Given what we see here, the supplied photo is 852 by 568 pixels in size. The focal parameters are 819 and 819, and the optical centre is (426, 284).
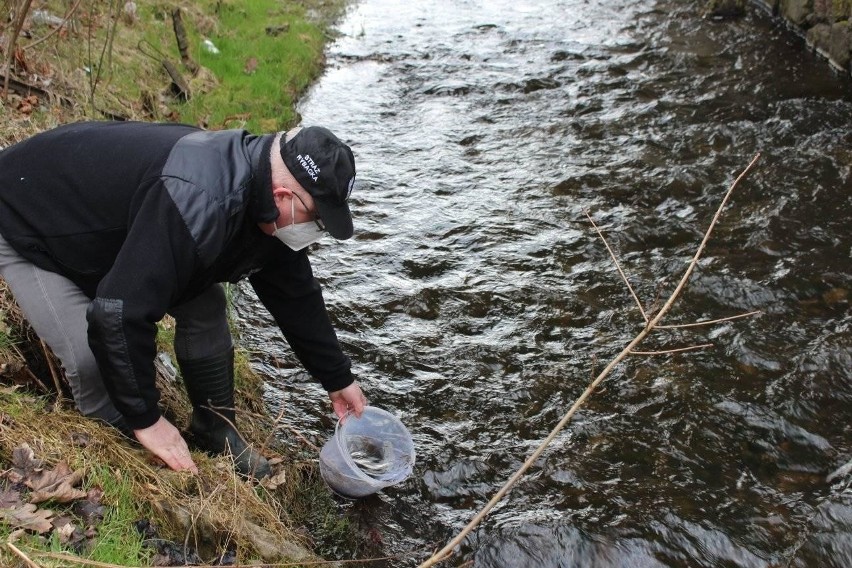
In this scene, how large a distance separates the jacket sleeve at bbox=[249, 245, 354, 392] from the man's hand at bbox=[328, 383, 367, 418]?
4 cm

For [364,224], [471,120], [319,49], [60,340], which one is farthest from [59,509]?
[319,49]

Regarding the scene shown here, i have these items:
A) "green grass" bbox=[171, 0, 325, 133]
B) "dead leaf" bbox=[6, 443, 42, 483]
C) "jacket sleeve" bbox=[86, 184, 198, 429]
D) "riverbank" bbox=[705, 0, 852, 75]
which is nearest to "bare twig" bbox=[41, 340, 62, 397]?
"dead leaf" bbox=[6, 443, 42, 483]

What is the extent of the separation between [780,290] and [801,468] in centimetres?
167

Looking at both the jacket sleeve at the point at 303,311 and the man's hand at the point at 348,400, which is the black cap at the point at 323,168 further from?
the man's hand at the point at 348,400

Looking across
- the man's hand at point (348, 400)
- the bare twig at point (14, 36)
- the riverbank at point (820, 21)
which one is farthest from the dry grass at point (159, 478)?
the riverbank at point (820, 21)

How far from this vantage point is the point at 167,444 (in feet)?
11.0

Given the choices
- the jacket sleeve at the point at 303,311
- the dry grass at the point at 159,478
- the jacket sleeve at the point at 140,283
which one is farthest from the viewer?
the jacket sleeve at the point at 303,311

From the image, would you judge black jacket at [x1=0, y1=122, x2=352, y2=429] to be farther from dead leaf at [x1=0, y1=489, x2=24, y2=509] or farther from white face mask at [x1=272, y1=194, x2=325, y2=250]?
dead leaf at [x1=0, y1=489, x2=24, y2=509]

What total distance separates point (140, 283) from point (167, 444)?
84 cm

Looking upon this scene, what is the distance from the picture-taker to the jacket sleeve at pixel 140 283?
2.82 m

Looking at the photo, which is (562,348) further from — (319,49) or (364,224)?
(319,49)

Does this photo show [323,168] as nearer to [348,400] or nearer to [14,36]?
[348,400]

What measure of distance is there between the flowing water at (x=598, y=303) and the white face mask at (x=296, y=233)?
1.19 meters

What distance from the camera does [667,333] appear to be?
5219mm
